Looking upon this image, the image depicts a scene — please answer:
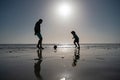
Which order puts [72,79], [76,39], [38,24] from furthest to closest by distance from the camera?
[76,39]
[38,24]
[72,79]

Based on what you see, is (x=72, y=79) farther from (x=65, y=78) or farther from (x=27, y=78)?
(x=27, y=78)

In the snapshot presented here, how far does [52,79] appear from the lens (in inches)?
133

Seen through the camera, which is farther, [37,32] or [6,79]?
[37,32]

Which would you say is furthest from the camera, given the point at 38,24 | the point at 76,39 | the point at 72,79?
the point at 76,39

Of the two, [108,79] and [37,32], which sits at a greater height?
[37,32]

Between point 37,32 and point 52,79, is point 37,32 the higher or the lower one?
the higher one

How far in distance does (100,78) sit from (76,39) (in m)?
16.5

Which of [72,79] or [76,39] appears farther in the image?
[76,39]

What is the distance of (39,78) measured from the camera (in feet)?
11.3

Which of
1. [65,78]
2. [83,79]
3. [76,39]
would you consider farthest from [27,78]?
[76,39]

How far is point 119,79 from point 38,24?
38.0 ft

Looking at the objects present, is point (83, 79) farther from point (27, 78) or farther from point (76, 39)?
point (76, 39)

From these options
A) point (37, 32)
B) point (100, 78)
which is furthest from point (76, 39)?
point (100, 78)

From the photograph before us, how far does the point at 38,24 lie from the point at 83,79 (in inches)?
448
